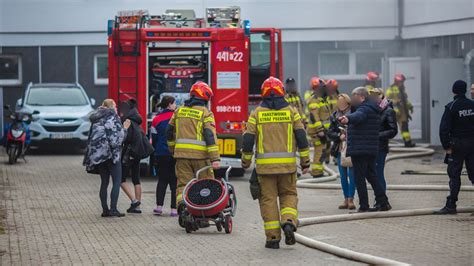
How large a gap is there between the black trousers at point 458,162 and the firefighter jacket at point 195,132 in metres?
3.20

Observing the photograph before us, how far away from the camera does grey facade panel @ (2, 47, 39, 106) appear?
104ft

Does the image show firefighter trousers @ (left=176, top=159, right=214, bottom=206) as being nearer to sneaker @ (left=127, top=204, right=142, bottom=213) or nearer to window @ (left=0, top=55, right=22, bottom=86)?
sneaker @ (left=127, top=204, right=142, bottom=213)

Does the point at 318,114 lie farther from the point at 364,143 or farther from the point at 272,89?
the point at 272,89

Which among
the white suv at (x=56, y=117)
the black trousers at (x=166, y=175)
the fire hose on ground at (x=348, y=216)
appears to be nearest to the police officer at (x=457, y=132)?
the fire hose on ground at (x=348, y=216)

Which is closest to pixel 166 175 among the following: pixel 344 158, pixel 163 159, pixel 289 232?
pixel 163 159

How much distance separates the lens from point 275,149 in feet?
38.8

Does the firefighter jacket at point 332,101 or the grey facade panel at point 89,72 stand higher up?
the grey facade panel at point 89,72

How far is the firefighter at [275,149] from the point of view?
11750 mm

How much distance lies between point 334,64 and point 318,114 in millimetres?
13101

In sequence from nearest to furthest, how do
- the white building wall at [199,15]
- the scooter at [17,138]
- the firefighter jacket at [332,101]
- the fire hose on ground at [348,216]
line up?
1. the fire hose on ground at [348,216]
2. the firefighter jacket at [332,101]
3. the scooter at [17,138]
4. the white building wall at [199,15]

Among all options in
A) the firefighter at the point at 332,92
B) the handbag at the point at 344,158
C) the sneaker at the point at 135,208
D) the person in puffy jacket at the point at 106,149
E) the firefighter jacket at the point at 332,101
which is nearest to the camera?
the person in puffy jacket at the point at 106,149

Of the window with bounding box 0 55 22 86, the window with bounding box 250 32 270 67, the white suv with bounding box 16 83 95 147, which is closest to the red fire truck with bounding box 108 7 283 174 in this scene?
the window with bounding box 250 32 270 67

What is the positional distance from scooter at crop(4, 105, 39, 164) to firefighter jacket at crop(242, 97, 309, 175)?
41.0ft

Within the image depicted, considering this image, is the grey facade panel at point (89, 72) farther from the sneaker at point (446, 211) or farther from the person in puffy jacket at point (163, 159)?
the sneaker at point (446, 211)
